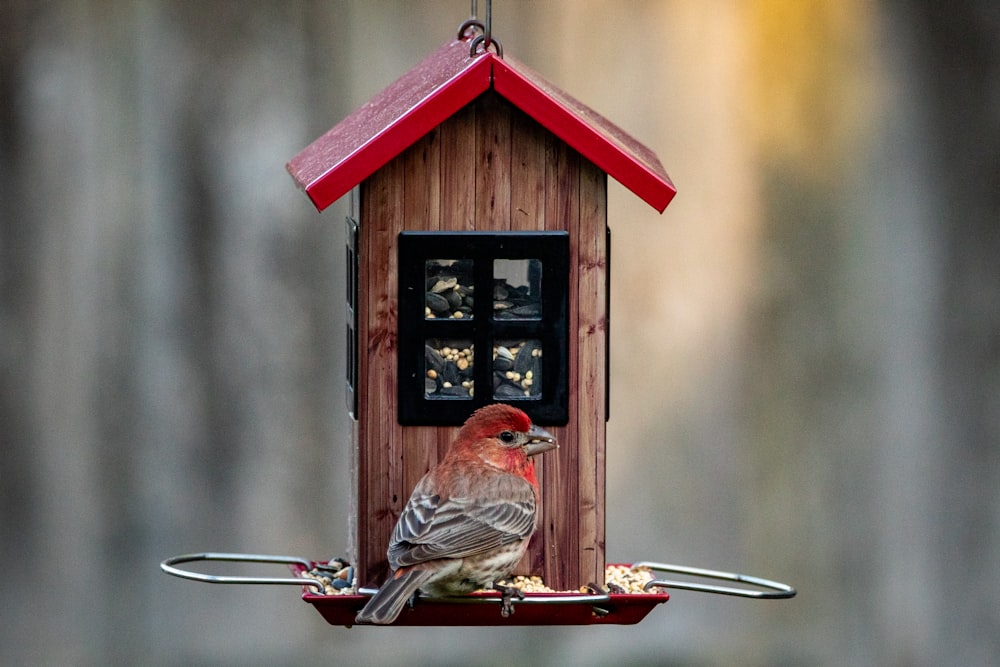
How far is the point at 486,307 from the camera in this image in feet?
14.8

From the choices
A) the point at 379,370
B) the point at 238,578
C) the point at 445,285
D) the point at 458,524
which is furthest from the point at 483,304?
the point at 238,578

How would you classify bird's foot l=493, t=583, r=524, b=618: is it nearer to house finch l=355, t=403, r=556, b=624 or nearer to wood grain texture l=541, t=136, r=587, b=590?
house finch l=355, t=403, r=556, b=624

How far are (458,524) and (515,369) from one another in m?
0.51

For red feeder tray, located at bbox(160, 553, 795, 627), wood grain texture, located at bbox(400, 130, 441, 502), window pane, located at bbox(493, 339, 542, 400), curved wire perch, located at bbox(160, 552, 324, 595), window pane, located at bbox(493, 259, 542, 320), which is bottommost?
red feeder tray, located at bbox(160, 553, 795, 627)

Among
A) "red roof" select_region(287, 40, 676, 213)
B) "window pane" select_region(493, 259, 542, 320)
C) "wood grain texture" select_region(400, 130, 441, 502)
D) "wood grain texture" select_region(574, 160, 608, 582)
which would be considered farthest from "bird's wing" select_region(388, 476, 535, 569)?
"red roof" select_region(287, 40, 676, 213)

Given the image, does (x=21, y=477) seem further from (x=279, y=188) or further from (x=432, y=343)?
(x=432, y=343)

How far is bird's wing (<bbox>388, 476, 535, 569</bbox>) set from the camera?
4273mm

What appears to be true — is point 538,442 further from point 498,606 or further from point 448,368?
point 498,606

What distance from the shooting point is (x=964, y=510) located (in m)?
7.10

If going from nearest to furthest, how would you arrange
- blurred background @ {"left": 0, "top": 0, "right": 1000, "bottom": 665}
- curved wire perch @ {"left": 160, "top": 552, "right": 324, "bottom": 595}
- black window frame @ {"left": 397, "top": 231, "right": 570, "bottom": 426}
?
curved wire perch @ {"left": 160, "top": 552, "right": 324, "bottom": 595}, black window frame @ {"left": 397, "top": 231, "right": 570, "bottom": 426}, blurred background @ {"left": 0, "top": 0, "right": 1000, "bottom": 665}

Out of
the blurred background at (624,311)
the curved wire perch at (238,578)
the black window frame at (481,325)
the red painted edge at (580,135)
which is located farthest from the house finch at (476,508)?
the blurred background at (624,311)

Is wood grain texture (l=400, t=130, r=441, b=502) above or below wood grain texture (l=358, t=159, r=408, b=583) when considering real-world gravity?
above

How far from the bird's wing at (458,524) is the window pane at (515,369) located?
0.91 feet

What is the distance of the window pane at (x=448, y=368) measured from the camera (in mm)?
4543
